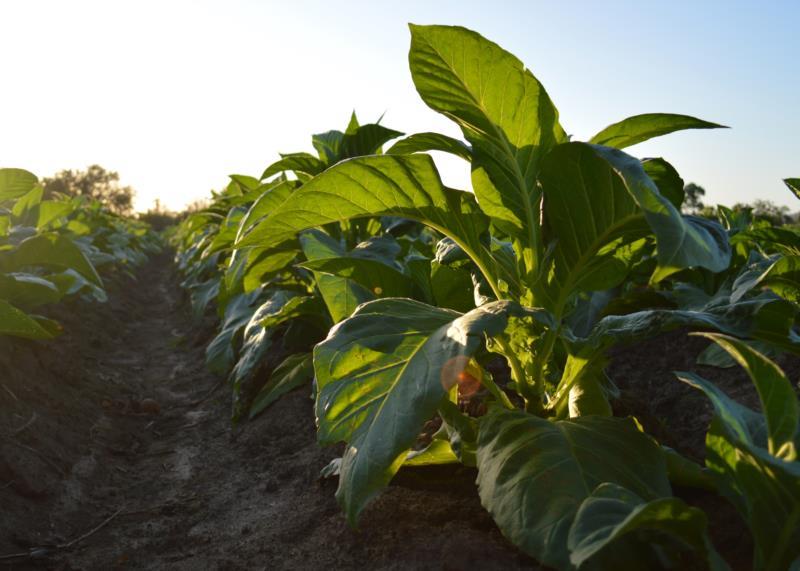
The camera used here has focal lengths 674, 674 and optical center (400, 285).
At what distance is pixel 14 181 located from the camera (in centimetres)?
306

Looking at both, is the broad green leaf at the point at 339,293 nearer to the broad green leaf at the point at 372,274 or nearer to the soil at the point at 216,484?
the broad green leaf at the point at 372,274

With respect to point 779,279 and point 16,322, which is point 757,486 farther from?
point 16,322

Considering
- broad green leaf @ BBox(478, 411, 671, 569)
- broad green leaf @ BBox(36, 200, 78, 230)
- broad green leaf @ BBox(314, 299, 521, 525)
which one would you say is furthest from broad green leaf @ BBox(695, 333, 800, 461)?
broad green leaf @ BBox(36, 200, 78, 230)

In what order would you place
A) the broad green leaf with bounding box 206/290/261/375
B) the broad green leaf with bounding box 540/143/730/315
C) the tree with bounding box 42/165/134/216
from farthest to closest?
the tree with bounding box 42/165/134/216 < the broad green leaf with bounding box 206/290/261/375 < the broad green leaf with bounding box 540/143/730/315

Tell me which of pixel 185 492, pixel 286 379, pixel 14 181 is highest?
pixel 14 181

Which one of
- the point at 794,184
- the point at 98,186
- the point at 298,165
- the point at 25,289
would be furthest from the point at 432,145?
the point at 98,186

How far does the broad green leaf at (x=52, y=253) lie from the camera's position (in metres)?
3.39

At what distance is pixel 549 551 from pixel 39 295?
10.6ft

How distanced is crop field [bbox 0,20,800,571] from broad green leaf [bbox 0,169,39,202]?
0.04 feet

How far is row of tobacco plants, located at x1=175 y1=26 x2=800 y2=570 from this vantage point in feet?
3.46

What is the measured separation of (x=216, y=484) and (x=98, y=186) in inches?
2379

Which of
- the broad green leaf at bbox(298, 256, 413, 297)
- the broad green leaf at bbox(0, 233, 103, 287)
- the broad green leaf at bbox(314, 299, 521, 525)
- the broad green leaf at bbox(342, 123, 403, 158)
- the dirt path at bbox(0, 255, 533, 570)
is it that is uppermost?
Answer: the broad green leaf at bbox(342, 123, 403, 158)

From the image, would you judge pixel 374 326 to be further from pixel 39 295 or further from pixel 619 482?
pixel 39 295

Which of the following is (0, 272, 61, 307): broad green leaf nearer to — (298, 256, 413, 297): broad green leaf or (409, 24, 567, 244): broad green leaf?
(298, 256, 413, 297): broad green leaf
